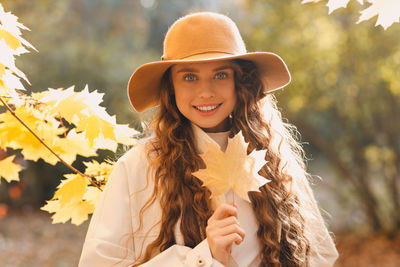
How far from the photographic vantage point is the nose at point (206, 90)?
5.29ft

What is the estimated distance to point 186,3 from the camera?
34.1 ft

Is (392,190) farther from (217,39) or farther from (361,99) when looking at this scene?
(217,39)

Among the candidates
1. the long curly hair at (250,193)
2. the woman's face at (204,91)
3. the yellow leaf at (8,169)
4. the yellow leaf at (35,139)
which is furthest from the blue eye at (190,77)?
the yellow leaf at (8,169)

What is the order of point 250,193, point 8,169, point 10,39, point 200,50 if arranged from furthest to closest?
point 8,169
point 250,193
point 200,50
point 10,39

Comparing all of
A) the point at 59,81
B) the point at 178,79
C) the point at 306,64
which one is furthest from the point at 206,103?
the point at 59,81

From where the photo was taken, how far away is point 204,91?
1.61 m

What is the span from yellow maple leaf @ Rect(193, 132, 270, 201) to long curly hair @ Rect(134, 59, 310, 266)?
0.35 m

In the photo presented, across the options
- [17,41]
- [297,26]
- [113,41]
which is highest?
[113,41]

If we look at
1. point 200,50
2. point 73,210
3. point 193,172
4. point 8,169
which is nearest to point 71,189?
point 73,210

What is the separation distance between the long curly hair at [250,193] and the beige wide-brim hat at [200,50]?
0.09 m

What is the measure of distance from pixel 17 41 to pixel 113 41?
314 inches

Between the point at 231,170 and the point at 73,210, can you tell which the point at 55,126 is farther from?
the point at 231,170

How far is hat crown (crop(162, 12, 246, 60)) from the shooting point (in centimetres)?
161

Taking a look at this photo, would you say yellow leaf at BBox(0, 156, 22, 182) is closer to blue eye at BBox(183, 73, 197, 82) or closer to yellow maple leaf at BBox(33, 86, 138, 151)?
yellow maple leaf at BBox(33, 86, 138, 151)
